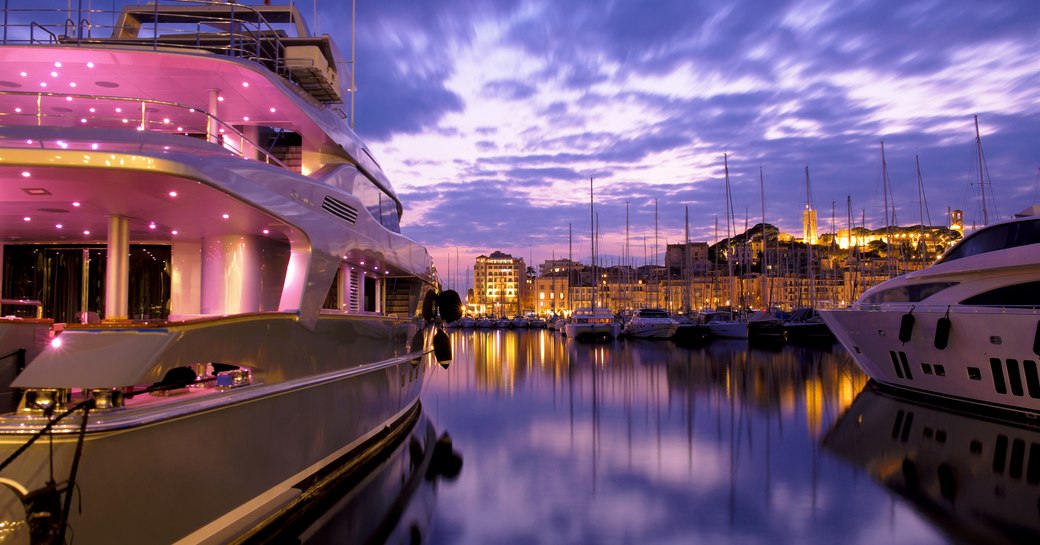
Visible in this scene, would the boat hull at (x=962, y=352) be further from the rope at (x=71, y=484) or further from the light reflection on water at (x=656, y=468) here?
the rope at (x=71, y=484)

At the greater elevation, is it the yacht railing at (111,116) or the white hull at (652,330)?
the yacht railing at (111,116)

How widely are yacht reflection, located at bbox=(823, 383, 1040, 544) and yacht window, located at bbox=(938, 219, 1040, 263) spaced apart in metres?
3.79

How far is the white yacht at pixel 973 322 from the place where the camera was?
13.0 m

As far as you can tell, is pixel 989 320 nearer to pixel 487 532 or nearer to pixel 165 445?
pixel 487 532

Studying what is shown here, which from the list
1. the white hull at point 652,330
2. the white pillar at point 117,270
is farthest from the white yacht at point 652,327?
the white pillar at point 117,270

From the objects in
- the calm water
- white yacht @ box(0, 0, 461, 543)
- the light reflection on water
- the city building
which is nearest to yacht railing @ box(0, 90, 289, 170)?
white yacht @ box(0, 0, 461, 543)

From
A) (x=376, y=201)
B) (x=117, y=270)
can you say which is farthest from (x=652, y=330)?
(x=117, y=270)

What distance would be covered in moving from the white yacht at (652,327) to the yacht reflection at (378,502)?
129 feet

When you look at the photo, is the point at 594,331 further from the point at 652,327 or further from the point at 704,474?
the point at 704,474

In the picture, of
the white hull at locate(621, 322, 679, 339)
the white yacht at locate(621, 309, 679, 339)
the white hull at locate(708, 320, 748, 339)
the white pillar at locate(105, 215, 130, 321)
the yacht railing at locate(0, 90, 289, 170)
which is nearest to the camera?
the white pillar at locate(105, 215, 130, 321)

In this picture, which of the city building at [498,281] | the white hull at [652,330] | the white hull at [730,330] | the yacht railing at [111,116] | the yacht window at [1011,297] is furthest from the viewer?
the city building at [498,281]

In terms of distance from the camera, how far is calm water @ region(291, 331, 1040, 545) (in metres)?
7.34

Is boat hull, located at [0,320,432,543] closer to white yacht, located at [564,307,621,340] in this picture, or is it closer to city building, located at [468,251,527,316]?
white yacht, located at [564,307,621,340]

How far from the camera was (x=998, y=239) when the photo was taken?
14.6m
